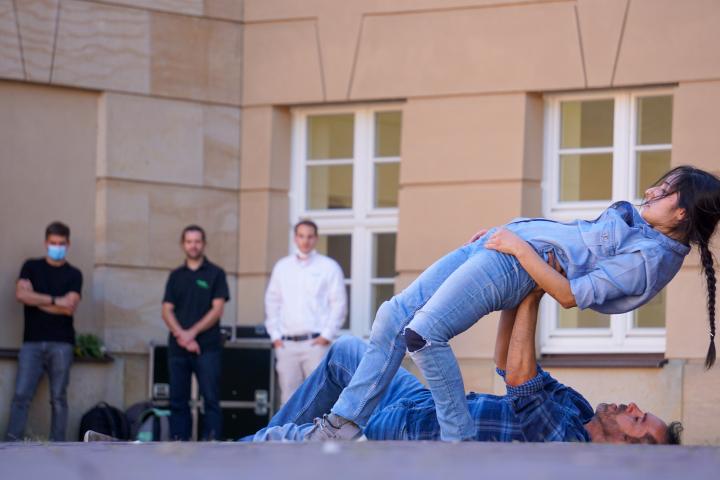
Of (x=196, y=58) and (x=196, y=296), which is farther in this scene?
(x=196, y=58)

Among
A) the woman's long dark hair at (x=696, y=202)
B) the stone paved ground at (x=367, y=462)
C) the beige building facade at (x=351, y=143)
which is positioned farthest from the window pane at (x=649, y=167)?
the stone paved ground at (x=367, y=462)

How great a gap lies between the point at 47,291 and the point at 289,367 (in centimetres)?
191

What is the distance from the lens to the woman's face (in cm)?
605

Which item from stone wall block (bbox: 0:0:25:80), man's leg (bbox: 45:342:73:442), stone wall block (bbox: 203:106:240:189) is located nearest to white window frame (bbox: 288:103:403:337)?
stone wall block (bbox: 203:106:240:189)

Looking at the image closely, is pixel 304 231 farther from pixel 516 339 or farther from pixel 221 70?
pixel 516 339

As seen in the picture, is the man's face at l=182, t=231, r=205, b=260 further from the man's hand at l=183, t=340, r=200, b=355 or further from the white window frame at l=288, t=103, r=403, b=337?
the white window frame at l=288, t=103, r=403, b=337

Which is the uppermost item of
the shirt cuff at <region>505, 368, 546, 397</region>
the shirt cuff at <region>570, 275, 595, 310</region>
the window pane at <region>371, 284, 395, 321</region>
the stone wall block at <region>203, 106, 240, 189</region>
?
the stone wall block at <region>203, 106, 240, 189</region>

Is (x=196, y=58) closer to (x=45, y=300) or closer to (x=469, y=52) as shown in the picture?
(x=469, y=52)

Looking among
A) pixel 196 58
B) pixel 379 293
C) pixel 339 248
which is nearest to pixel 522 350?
pixel 379 293

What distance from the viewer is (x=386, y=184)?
12.5 metres

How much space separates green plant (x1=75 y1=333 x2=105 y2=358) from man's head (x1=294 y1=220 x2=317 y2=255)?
1.83 metres

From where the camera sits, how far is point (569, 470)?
4.11 metres

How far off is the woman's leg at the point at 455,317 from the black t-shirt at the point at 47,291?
5.97 meters

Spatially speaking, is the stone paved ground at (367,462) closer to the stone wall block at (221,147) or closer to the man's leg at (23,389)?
the man's leg at (23,389)
